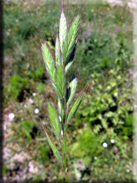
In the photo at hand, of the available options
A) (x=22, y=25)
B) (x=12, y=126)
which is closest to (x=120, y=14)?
(x=22, y=25)

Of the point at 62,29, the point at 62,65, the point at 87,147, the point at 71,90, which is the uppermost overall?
the point at 62,29

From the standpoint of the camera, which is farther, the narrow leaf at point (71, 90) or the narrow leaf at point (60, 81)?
the narrow leaf at point (71, 90)

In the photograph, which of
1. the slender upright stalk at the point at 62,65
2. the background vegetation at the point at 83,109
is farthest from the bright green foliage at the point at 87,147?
the slender upright stalk at the point at 62,65

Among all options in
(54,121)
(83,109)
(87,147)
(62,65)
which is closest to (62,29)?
(62,65)

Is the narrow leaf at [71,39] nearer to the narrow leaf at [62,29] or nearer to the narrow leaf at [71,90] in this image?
the narrow leaf at [62,29]

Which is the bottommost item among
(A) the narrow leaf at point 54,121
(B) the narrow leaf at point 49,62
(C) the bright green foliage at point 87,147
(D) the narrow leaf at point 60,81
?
(C) the bright green foliage at point 87,147

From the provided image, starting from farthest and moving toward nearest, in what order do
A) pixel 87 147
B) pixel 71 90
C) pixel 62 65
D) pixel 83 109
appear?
pixel 83 109 → pixel 87 147 → pixel 71 90 → pixel 62 65

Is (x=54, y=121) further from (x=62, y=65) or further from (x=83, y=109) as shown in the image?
(x=83, y=109)

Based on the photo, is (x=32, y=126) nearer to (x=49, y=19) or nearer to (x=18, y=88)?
(x=18, y=88)

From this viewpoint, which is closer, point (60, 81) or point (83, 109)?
point (60, 81)
